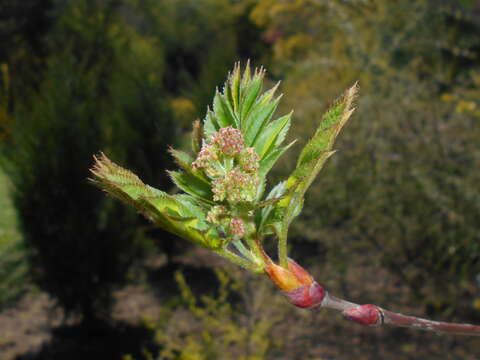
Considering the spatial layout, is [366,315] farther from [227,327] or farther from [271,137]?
[227,327]

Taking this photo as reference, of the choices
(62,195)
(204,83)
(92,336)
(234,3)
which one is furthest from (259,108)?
(234,3)

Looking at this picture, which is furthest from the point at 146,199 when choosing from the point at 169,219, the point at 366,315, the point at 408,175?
the point at 408,175

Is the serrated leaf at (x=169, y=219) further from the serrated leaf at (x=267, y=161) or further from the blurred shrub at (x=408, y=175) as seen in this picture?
the blurred shrub at (x=408, y=175)

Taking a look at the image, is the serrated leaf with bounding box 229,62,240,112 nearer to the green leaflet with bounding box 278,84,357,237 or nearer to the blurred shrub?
the green leaflet with bounding box 278,84,357,237

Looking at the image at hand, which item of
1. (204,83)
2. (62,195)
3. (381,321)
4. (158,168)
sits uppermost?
(204,83)

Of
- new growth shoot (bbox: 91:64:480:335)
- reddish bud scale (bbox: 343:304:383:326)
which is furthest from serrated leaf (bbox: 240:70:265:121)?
reddish bud scale (bbox: 343:304:383:326)

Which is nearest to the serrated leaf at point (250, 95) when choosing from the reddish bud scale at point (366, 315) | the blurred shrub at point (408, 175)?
the reddish bud scale at point (366, 315)

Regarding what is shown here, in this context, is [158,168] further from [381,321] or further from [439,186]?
[381,321]
